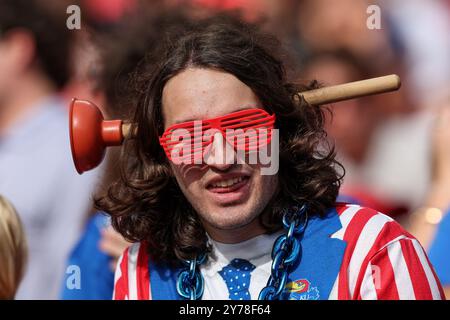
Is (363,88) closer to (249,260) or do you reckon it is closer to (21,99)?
(249,260)

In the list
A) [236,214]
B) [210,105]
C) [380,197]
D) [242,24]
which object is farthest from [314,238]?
[380,197]

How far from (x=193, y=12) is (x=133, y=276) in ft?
4.27

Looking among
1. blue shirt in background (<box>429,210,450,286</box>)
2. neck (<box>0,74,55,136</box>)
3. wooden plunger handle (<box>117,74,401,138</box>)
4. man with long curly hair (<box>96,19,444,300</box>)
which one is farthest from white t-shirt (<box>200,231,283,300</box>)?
neck (<box>0,74,55,136</box>)

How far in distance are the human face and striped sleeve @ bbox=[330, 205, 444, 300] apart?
0.24 meters

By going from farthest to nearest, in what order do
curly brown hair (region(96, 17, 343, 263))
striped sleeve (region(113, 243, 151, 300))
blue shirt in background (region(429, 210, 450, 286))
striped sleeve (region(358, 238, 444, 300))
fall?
blue shirt in background (region(429, 210, 450, 286)) → striped sleeve (region(113, 243, 151, 300)) → curly brown hair (region(96, 17, 343, 263)) → striped sleeve (region(358, 238, 444, 300))

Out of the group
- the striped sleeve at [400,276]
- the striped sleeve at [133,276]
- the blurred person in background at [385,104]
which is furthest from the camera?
the blurred person in background at [385,104]

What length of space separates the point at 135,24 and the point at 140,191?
3.79ft

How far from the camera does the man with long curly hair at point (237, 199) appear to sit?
1.99 metres

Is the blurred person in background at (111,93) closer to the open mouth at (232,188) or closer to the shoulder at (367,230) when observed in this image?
the open mouth at (232,188)

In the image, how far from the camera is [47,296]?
3805 millimetres

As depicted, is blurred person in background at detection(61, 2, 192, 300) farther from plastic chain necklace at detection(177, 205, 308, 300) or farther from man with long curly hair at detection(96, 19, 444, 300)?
plastic chain necklace at detection(177, 205, 308, 300)

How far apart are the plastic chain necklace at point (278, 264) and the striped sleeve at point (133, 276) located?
0.11 metres

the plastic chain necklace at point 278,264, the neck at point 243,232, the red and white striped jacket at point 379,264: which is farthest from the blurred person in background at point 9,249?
the red and white striped jacket at point 379,264

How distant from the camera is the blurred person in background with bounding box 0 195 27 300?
2334 millimetres
